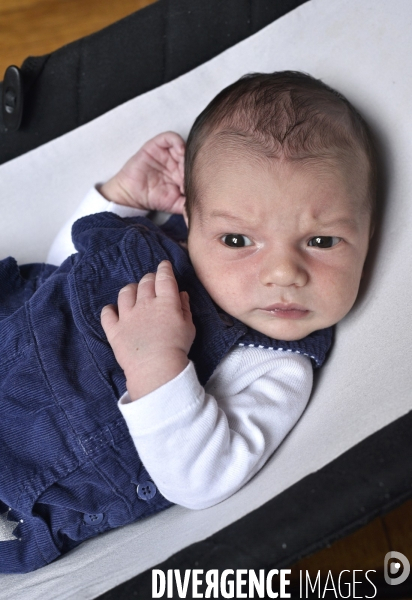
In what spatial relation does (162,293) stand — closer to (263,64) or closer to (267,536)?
(267,536)

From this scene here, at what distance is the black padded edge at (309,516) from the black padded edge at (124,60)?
0.75 m

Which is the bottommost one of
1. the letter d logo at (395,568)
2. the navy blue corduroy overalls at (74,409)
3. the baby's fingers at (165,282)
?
the letter d logo at (395,568)

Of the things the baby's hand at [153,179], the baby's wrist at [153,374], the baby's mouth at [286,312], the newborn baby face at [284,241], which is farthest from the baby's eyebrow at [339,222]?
the baby's hand at [153,179]

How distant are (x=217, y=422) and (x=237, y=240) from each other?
0.23 m

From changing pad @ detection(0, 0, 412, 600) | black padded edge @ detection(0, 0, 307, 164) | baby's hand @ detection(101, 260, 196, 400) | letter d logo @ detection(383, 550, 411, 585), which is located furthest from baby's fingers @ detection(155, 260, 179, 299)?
letter d logo @ detection(383, 550, 411, 585)

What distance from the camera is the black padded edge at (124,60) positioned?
1.11 metres

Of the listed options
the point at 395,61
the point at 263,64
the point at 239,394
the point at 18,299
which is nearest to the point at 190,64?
the point at 263,64

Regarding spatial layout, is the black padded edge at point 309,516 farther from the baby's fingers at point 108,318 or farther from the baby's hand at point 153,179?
the baby's hand at point 153,179

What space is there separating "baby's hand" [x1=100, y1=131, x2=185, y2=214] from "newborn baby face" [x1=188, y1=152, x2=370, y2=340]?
254 millimetres

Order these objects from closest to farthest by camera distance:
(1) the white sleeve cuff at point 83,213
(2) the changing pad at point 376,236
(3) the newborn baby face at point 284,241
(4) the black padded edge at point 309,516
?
(4) the black padded edge at point 309,516
(2) the changing pad at point 376,236
(3) the newborn baby face at point 284,241
(1) the white sleeve cuff at point 83,213

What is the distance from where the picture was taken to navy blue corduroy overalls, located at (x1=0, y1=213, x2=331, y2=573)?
32.5 inches

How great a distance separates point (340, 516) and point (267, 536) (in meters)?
0.06

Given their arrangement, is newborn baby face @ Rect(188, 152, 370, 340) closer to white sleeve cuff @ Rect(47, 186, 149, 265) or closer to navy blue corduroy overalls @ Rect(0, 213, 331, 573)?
navy blue corduroy overalls @ Rect(0, 213, 331, 573)

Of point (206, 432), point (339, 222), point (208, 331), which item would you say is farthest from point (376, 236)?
point (206, 432)
